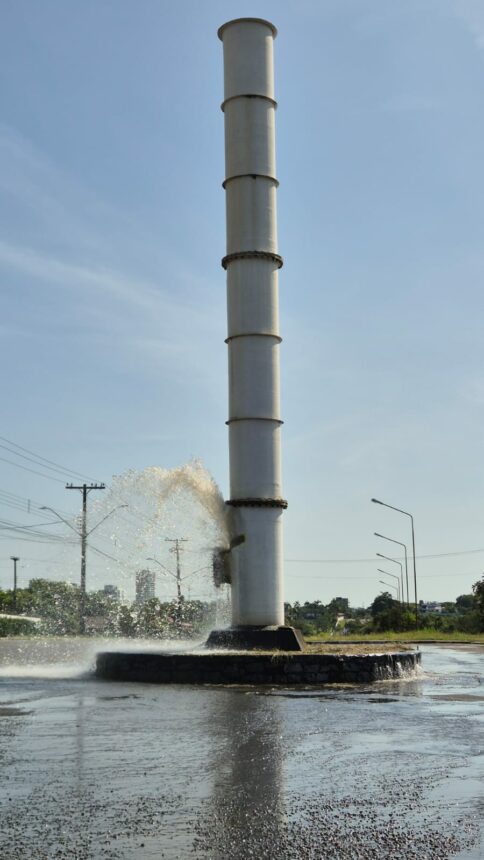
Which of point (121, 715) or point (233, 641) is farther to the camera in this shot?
point (233, 641)

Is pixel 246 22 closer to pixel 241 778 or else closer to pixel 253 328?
pixel 253 328

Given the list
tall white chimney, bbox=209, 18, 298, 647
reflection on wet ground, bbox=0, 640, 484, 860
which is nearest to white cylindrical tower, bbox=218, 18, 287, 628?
tall white chimney, bbox=209, 18, 298, 647

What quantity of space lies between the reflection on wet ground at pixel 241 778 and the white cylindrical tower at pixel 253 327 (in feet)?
32.1

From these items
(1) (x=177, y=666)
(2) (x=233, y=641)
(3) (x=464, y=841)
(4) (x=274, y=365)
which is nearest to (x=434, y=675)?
(2) (x=233, y=641)

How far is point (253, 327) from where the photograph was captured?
1115 inches

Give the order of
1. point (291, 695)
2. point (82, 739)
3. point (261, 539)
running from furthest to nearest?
point (261, 539) < point (291, 695) < point (82, 739)

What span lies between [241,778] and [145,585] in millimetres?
20743

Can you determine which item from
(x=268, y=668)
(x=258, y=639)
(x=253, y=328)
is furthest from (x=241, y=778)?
(x=253, y=328)

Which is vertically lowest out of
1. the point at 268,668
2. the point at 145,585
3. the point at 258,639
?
the point at 268,668

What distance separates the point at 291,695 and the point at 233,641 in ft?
23.9

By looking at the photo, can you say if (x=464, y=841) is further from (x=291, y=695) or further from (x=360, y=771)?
(x=291, y=695)

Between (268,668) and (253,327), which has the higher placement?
(253,327)

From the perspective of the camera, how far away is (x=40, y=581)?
8425 centimetres

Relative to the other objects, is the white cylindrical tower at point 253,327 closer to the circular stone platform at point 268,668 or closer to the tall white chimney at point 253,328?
the tall white chimney at point 253,328
